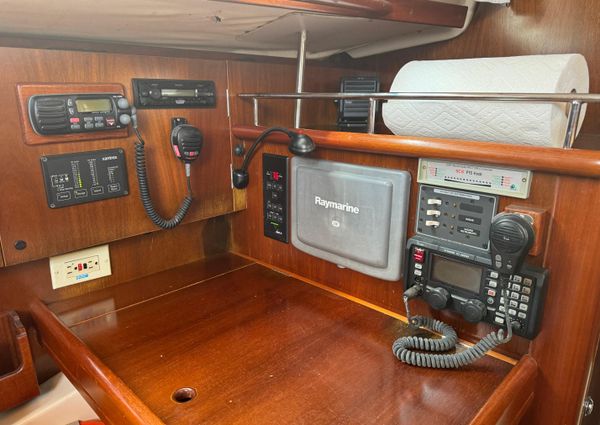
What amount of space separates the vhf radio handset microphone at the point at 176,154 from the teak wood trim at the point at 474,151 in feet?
1.04

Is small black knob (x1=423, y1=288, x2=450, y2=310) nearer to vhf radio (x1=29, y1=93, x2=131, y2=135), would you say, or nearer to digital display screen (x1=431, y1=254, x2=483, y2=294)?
digital display screen (x1=431, y1=254, x2=483, y2=294)

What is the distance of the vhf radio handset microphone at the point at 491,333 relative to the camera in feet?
2.12

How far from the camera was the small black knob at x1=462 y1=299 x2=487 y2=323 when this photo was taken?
74 centimetres

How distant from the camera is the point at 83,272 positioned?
40.1 inches

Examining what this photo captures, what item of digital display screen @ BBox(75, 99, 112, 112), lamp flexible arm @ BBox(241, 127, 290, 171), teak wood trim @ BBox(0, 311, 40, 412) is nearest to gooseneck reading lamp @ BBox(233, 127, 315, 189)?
lamp flexible arm @ BBox(241, 127, 290, 171)

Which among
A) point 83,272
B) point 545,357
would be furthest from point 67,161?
point 545,357

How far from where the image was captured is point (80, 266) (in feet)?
3.32

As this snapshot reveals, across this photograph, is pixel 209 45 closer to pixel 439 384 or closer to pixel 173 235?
pixel 173 235

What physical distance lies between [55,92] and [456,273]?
0.89 metres

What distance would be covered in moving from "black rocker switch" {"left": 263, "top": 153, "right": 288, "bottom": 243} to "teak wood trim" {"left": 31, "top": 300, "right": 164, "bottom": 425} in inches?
21.0

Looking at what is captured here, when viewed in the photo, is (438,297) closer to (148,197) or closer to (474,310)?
(474,310)

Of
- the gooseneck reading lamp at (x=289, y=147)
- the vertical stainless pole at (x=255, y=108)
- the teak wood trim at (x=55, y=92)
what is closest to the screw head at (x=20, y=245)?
the teak wood trim at (x=55, y=92)

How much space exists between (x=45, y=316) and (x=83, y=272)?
0.43ft

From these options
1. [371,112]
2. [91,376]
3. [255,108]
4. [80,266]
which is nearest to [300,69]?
[255,108]
